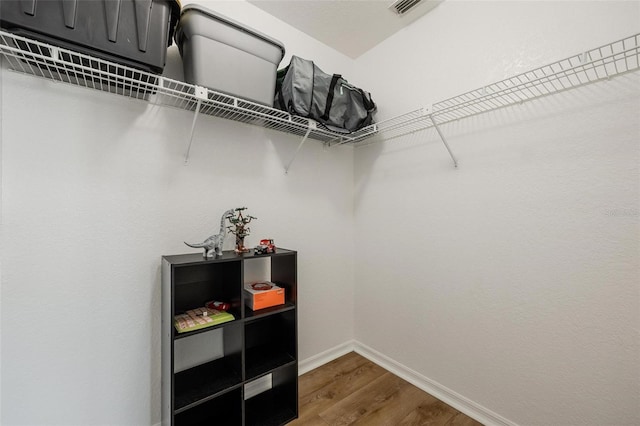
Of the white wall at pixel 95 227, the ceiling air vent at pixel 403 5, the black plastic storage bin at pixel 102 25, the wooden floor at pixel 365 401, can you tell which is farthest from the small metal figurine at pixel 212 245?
the ceiling air vent at pixel 403 5

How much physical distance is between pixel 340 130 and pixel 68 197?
152cm

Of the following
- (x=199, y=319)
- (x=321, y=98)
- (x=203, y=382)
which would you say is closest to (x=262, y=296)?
(x=199, y=319)

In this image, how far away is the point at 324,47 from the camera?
219 centimetres

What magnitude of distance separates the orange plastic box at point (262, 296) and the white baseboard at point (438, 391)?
1.07 m

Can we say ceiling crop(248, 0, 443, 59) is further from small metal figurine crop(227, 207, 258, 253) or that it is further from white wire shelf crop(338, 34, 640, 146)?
small metal figurine crop(227, 207, 258, 253)

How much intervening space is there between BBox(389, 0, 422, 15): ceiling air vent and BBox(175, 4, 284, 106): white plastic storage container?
0.93 metres

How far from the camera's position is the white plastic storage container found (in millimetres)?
1242

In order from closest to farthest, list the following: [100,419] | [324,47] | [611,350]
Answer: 1. [611,350]
2. [100,419]
3. [324,47]

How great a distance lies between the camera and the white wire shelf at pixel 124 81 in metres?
1.01

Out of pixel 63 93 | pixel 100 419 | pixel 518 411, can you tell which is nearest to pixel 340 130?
pixel 63 93

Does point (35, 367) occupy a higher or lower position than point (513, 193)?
lower

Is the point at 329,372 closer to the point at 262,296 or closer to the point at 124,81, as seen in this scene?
the point at 262,296

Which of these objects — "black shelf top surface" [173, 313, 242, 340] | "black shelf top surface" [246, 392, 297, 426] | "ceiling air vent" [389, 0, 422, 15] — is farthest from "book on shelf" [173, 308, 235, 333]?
"ceiling air vent" [389, 0, 422, 15]

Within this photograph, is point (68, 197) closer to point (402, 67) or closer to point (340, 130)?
point (340, 130)
